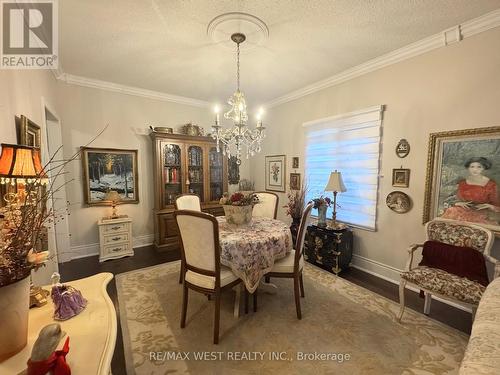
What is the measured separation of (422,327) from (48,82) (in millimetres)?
4742

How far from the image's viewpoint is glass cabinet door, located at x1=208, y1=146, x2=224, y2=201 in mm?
4426

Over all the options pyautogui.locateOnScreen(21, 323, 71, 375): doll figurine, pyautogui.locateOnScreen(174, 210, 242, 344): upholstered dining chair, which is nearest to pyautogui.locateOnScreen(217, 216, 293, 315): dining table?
pyautogui.locateOnScreen(174, 210, 242, 344): upholstered dining chair

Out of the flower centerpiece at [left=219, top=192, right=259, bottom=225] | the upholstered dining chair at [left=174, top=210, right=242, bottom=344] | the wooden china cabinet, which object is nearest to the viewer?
the upholstered dining chair at [left=174, top=210, right=242, bottom=344]

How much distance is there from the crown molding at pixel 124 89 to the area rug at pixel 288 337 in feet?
10.1

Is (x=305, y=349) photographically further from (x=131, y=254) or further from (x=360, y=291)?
(x=131, y=254)

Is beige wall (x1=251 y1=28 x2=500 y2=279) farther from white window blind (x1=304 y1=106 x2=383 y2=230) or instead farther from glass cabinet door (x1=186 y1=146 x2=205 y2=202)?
glass cabinet door (x1=186 y1=146 x2=205 y2=202)

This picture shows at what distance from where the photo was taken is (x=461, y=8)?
192cm

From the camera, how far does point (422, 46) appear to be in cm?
246

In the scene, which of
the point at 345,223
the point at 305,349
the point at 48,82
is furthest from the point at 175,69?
the point at 305,349

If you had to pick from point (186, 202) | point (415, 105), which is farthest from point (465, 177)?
point (186, 202)

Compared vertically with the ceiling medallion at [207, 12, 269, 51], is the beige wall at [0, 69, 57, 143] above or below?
below

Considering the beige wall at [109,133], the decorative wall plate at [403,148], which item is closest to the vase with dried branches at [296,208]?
the decorative wall plate at [403,148]

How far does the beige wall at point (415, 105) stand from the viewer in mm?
2131

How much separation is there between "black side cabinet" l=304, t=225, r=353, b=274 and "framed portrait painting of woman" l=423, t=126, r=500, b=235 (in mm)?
934
